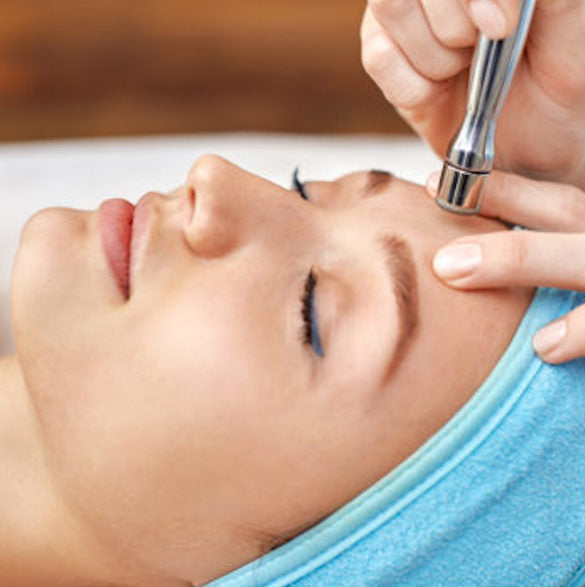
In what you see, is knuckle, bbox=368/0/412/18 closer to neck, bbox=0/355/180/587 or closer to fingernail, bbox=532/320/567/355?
fingernail, bbox=532/320/567/355

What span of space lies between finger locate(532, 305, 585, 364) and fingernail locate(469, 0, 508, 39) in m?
0.31

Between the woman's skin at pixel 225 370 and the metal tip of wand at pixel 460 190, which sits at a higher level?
the metal tip of wand at pixel 460 190

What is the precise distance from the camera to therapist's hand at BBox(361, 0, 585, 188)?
106 cm

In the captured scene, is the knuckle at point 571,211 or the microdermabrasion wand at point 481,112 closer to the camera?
the microdermabrasion wand at point 481,112

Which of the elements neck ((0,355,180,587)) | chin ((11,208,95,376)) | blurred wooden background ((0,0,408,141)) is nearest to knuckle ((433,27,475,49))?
chin ((11,208,95,376))

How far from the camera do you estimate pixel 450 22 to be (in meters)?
1.03

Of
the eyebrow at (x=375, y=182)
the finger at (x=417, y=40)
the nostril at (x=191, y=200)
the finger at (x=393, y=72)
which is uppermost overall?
the finger at (x=417, y=40)

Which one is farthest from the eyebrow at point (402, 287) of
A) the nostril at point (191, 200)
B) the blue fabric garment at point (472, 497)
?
the nostril at point (191, 200)

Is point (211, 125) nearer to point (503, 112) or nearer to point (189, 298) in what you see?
point (503, 112)

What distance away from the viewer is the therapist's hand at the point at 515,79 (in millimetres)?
1063

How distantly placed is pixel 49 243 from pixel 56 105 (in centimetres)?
167

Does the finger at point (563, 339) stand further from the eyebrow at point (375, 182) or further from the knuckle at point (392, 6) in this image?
the knuckle at point (392, 6)

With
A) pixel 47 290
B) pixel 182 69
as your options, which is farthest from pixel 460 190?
pixel 182 69

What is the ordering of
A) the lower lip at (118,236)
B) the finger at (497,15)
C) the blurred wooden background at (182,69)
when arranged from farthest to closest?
1. the blurred wooden background at (182,69)
2. the lower lip at (118,236)
3. the finger at (497,15)
